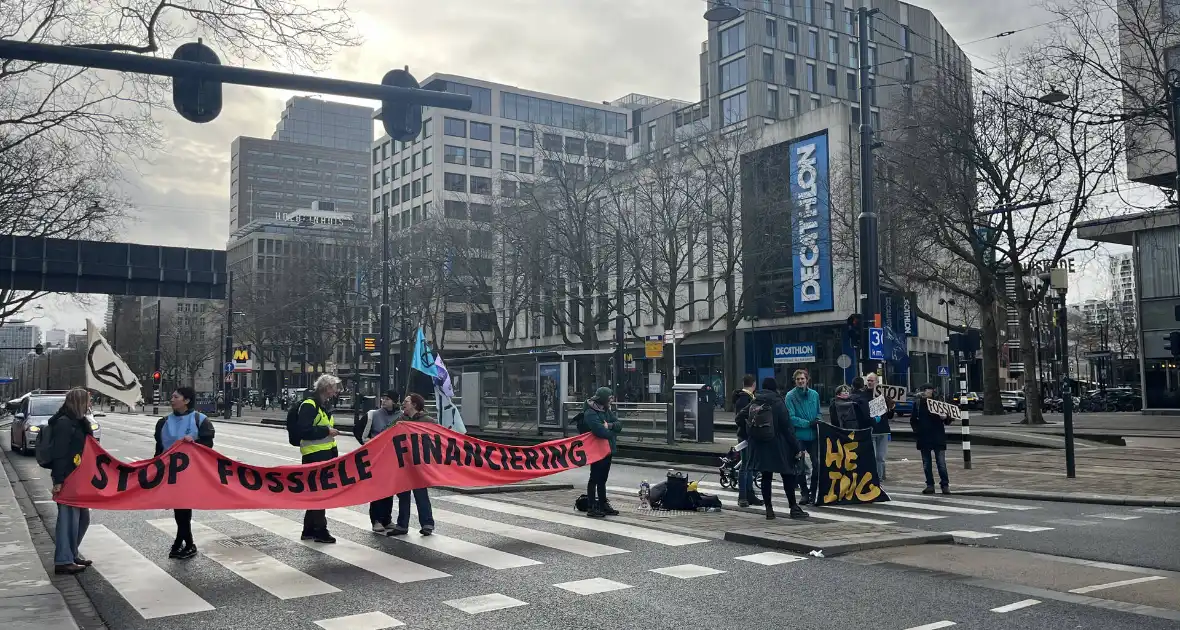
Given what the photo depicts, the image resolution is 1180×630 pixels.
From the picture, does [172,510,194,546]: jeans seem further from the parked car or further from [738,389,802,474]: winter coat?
the parked car

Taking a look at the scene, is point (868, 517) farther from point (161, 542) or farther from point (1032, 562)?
point (161, 542)

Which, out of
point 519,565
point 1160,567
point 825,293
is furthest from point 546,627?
point 825,293

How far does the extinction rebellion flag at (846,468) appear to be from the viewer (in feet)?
43.9

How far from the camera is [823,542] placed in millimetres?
9648

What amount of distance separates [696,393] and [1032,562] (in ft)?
58.8

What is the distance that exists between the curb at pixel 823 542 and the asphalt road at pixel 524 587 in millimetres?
243

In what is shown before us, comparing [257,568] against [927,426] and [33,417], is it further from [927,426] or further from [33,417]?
[33,417]

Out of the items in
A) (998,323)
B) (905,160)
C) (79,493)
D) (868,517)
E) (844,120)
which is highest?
(844,120)

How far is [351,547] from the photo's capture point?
400 inches

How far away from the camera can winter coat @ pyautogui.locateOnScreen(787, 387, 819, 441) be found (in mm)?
→ 13367

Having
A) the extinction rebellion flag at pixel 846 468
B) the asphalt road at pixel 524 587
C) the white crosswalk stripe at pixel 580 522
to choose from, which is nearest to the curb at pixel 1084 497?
the extinction rebellion flag at pixel 846 468

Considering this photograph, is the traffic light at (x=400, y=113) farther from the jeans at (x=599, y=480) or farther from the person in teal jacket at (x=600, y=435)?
the jeans at (x=599, y=480)

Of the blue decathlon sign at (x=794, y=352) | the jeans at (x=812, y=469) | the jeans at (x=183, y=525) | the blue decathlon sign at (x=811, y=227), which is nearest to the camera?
the jeans at (x=183, y=525)

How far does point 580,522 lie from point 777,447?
2.52 metres
